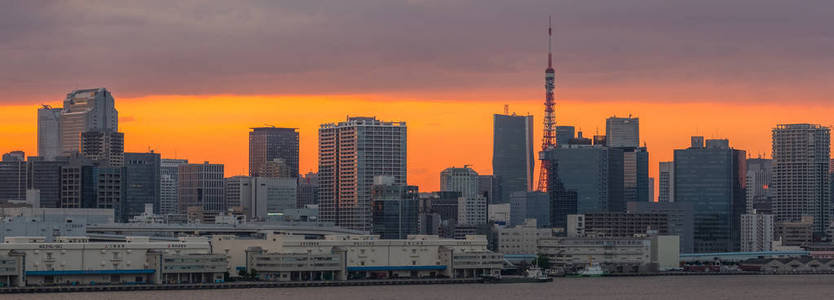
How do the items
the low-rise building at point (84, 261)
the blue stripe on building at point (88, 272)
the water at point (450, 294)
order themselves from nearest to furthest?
the water at point (450, 294) → the blue stripe on building at point (88, 272) → the low-rise building at point (84, 261)

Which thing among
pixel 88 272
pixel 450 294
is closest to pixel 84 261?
pixel 88 272

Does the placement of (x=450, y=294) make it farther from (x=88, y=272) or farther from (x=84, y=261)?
(x=84, y=261)

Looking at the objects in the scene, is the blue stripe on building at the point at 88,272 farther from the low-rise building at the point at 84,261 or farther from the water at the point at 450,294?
the water at the point at 450,294

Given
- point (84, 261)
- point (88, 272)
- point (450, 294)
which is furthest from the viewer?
point (84, 261)

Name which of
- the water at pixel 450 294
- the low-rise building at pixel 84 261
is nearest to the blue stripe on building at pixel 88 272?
the low-rise building at pixel 84 261

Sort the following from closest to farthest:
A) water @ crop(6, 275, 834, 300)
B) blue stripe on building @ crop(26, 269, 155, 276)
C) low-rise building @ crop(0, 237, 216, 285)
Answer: water @ crop(6, 275, 834, 300) < blue stripe on building @ crop(26, 269, 155, 276) < low-rise building @ crop(0, 237, 216, 285)

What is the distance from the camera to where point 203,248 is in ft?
629

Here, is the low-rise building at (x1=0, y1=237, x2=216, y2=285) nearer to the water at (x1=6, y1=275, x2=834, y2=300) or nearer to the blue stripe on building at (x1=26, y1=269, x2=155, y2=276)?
the blue stripe on building at (x1=26, y1=269, x2=155, y2=276)

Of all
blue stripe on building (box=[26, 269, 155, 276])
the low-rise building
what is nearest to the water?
blue stripe on building (box=[26, 269, 155, 276])

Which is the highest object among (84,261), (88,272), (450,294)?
(84,261)

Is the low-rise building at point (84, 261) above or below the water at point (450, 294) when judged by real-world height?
above

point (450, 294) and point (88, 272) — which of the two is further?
point (88, 272)

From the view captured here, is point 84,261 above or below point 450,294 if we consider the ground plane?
above

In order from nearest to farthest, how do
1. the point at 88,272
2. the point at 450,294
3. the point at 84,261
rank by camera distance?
the point at 450,294 < the point at 88,272 < the point at 84,261
